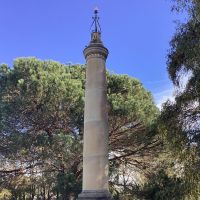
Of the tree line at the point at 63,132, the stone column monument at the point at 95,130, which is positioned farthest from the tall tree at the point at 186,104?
the tree line at the point at 63,132

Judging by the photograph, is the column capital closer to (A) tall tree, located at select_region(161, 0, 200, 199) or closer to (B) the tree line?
(A) tall tree, located at select_region(161, 0, 200, 199)

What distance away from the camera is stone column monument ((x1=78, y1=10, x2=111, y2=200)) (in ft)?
28.6

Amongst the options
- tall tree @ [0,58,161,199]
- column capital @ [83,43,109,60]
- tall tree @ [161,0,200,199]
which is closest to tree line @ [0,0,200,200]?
tall tree @ [0,58,161,199]

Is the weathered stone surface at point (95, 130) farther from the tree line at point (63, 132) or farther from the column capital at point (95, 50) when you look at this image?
the tree line at point (63, 132)

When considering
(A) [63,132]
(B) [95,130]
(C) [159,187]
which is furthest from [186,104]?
(A) [63,132]

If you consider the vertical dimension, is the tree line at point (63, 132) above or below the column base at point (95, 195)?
above

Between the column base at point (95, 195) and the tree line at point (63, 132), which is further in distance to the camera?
the tree line at point (63, 132)

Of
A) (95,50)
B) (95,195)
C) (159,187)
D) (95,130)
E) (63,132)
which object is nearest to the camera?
(95,195)

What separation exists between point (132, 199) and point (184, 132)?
313 inches

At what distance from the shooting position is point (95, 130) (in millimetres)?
9039

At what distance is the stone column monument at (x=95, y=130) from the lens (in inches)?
344

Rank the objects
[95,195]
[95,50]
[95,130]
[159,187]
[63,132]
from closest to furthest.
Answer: [95,195] → [95,130] → [95,50] → [159,187] → [63,132]

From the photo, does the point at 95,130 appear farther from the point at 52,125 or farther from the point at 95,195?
the point at 52,125

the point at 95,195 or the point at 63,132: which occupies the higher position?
the point at 63,132
